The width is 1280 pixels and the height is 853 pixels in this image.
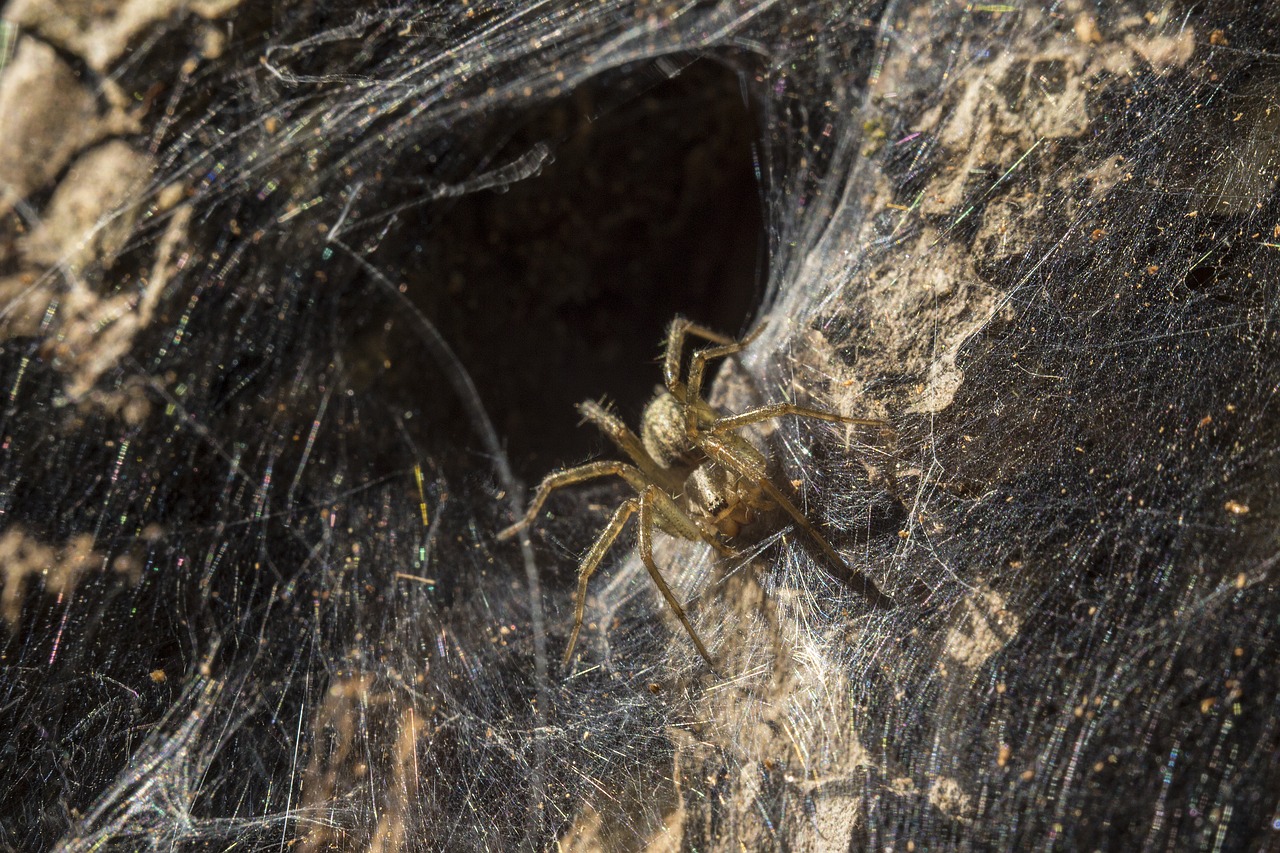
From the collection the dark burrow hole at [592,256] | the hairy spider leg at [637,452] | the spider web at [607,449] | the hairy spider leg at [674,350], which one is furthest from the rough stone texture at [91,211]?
the hairy spider leg at [674,350]

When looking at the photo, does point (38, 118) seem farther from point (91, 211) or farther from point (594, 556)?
point (594, 556)

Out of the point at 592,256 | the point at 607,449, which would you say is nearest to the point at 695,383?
the point at 607,449

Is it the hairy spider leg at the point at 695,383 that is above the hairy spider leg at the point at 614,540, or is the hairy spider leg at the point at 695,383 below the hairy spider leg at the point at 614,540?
above

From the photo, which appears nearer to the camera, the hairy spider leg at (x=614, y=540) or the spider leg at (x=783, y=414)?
the spider leg at (x=783, y=414)

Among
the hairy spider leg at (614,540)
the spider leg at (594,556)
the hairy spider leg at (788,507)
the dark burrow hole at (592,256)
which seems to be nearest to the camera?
the hairy spider leg at (788,507)

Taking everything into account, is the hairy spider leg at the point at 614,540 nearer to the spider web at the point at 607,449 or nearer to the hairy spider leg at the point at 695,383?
the spider web at the point at 607,449

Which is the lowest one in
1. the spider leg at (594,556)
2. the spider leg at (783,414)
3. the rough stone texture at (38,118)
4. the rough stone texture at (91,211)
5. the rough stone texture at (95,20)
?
the spider leg at (594,556)

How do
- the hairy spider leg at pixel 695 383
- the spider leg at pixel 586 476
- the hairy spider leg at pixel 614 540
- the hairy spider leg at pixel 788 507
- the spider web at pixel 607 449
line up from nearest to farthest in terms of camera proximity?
the spider web at pixel 607 449, the hairy spider leg at pixel 788 507, the hairy spider leg at pixel 614 540, the hairy spider leg at pixel 695 383, the spider leg at pixel 586 476

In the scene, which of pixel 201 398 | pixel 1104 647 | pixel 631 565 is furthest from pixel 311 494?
pixel 1104 647
